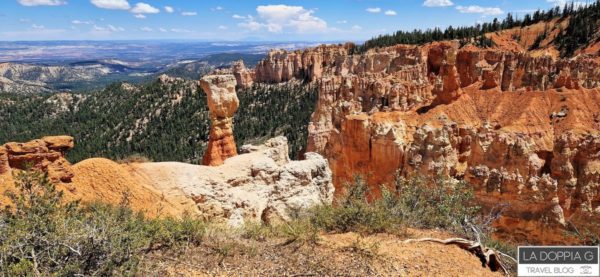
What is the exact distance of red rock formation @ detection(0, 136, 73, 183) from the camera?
32.4 ft

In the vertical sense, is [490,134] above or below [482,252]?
below

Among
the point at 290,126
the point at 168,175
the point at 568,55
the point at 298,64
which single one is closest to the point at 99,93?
the point at 298,64

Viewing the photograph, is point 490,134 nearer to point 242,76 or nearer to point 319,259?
point 319,259

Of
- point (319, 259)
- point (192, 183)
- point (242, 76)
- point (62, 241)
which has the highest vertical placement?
point (62, 241)

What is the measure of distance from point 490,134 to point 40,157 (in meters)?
23.2

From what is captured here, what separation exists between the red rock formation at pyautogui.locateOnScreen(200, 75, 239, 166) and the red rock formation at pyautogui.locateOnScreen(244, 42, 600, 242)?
858 cm

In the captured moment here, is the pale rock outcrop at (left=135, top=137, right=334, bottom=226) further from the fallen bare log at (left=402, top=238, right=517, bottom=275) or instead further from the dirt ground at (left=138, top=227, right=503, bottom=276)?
Answer: the fallen bare log at (left=402, top=238, right=517, bottom=275)

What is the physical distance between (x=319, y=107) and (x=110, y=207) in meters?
27.0

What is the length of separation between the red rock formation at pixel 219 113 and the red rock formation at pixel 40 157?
6.40 meters

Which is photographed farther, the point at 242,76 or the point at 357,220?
the point at 242,76

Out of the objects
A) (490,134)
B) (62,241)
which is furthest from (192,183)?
(490,134)

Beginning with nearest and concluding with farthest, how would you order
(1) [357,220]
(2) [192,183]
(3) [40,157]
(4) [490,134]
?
(1) [357,220] → (3) [40,157] → (2) [192,183] → (4) [490,134]

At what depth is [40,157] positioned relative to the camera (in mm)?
10156

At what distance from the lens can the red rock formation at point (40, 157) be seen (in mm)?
9875
